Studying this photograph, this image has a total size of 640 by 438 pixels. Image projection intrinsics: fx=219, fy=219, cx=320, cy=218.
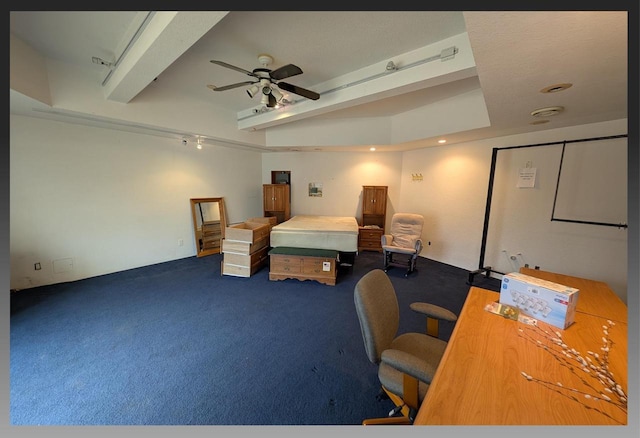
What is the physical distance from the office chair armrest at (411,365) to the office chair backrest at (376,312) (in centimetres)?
11

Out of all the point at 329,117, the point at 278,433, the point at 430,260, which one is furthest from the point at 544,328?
the point at 329,117

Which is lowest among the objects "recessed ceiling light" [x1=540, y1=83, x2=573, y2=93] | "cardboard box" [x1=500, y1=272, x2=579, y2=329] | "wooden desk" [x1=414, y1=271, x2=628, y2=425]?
"wooden desk" [x1=414, y1=271, x2=628, y2=425]

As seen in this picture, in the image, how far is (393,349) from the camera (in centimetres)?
114

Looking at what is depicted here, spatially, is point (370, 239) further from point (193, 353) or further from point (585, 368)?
point (585, 368)

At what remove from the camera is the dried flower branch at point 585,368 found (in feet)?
2.62

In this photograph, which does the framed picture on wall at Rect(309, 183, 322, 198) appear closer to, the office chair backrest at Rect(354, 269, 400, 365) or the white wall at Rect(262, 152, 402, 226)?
the white wall at Rect(262, 152, 402, 226)

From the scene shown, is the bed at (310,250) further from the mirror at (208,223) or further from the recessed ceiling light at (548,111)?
the recessed ceiling light at (548,111)

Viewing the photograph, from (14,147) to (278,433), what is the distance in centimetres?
423

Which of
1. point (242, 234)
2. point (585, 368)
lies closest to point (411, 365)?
point (585, 368)

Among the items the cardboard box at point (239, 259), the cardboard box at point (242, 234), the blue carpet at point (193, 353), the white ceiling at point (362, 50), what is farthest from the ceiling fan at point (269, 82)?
the blue carpet at point (193, 353)

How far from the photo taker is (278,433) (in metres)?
0.74

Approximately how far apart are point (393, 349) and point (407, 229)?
3296mm

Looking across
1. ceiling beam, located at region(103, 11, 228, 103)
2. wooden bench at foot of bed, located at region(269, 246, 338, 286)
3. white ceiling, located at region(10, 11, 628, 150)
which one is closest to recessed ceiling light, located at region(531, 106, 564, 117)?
white ceiling, located at region(10, 11, 628, 150)

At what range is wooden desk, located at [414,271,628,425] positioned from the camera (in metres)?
0.73
